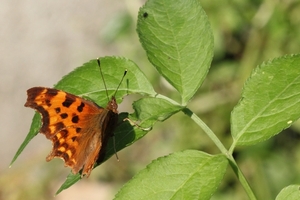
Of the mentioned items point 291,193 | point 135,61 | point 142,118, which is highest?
point 142,118

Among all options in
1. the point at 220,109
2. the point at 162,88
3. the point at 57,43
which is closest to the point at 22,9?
the point at 57,43

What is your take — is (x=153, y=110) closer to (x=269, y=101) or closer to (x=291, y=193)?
(x=269, y=101)

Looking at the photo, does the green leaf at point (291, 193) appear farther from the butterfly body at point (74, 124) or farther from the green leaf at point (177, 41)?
the butterfly body at point (74, 124)

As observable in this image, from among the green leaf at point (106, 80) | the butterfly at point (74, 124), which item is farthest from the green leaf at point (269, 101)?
the butterfly at point (74, 124)

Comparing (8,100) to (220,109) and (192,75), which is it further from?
(192,75)

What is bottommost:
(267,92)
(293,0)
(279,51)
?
(279,51)

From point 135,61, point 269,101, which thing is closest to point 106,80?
point 269,101
